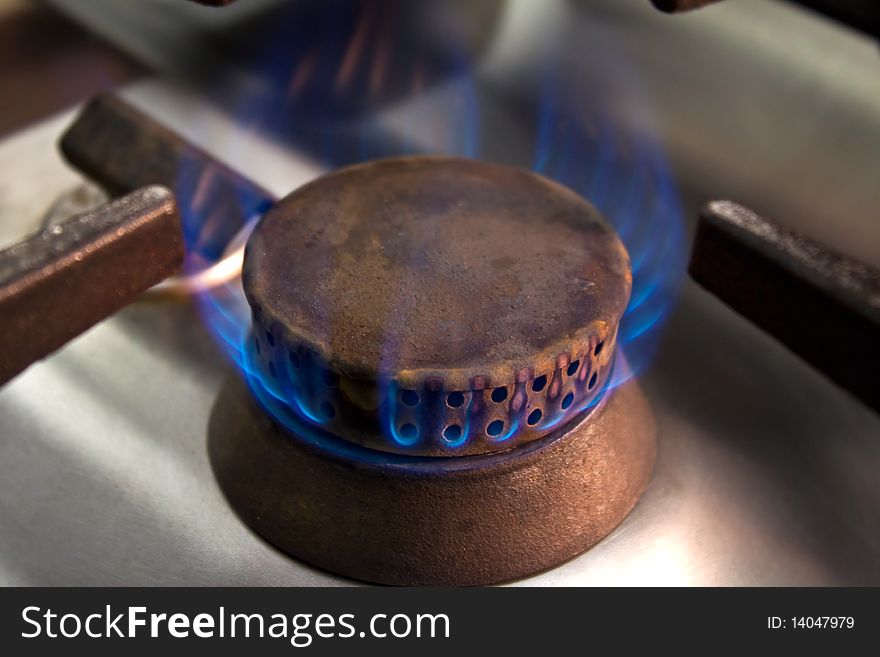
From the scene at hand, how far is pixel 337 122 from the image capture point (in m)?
1.11

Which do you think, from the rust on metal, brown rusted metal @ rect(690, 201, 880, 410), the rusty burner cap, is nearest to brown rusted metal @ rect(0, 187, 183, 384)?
the rusty burner cap

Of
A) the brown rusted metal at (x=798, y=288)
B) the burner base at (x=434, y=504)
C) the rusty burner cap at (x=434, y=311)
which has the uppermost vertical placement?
the brown rusted metal at (x=798, y=288)

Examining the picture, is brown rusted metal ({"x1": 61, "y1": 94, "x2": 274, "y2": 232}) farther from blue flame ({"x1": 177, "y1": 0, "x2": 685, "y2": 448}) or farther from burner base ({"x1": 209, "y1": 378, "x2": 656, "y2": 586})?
burner base ({"x1": 209, "y1": 378, "x2": 656, "y2": 586})

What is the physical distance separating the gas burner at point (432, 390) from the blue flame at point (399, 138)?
0.09 metres

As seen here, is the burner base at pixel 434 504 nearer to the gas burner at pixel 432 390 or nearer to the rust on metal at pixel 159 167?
the gas burner at pixel 432 390

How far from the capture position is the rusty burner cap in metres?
0.61

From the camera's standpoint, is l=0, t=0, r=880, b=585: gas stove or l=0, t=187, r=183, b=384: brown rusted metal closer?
l=0, t=187, r=183, b=384: brown rusted metal

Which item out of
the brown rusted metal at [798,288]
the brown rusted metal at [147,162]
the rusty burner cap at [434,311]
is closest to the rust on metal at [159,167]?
the brown rusted metal at [147,162]

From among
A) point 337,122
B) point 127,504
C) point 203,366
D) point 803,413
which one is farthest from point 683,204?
point 127,504

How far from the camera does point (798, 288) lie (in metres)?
0.57

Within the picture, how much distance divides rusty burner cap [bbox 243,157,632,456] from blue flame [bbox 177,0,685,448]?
0.10m

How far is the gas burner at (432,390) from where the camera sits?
0.61 meters
